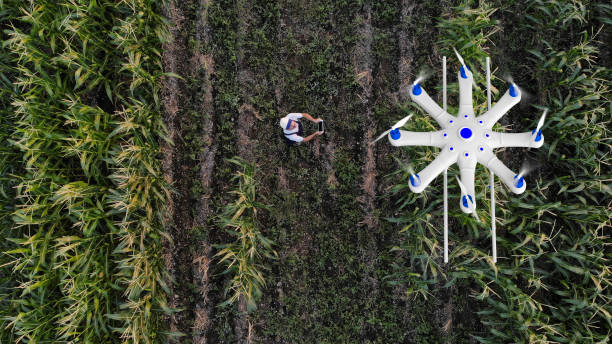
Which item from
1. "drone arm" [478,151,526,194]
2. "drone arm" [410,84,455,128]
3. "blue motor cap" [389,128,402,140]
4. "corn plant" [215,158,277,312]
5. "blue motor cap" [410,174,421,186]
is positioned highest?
Result: "drone arm" [410,84,455,128]

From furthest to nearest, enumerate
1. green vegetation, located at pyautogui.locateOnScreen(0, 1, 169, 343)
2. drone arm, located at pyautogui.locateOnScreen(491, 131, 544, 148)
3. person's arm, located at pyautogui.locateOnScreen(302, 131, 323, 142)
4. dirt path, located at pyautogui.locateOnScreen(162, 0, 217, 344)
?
dirt path, located at pyautogui.locateOnScreen(162, 0, 217, 344)
person's arm, located at pyautogui.locateOnScreen(302, 131, 323, 142)
green vegetation, located at pyautogui.locateOnScreen(0, 1, 169, 343)
drone arm, located at pyautogui.locateOnScreen(491, 131, 544, 148)

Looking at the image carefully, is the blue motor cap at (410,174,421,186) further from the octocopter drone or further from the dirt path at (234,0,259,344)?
the dirt path at (234,0,259,344)

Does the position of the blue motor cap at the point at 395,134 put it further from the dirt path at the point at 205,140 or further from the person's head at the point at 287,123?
the dirt path at the point at 205,140

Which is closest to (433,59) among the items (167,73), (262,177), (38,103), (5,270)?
(262,177)

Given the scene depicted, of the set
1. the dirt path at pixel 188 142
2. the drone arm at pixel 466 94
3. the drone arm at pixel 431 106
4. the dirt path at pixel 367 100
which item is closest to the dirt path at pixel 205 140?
the dirt path at pixel 188 142

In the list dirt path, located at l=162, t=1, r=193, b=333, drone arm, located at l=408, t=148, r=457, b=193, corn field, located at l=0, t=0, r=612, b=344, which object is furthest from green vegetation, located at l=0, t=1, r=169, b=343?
drone arm, located at l=408, t=148, r=457, b=193

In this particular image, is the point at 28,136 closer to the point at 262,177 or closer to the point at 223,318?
the point at 262,177

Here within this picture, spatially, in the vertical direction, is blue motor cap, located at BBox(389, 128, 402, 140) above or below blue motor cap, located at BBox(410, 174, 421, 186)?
above
